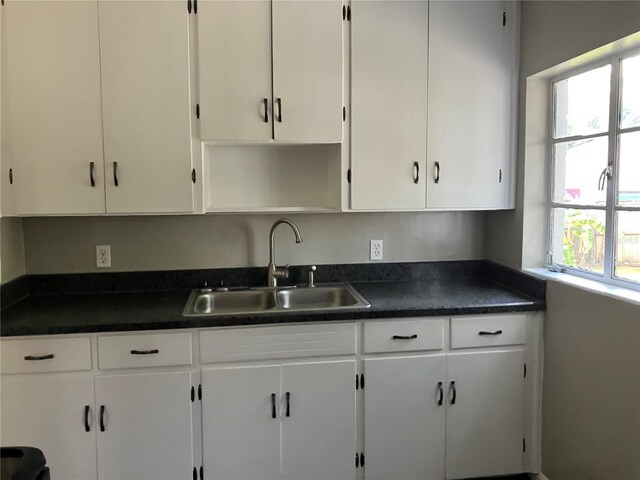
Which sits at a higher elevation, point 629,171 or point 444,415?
point 629,171

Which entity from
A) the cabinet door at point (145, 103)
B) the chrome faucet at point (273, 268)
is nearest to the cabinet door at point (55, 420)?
the cabinet door at point (145, 103)

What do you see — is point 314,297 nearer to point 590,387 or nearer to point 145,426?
point 145,426

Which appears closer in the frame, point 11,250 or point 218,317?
point 218,317

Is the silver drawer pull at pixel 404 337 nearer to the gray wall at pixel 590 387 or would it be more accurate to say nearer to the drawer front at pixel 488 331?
the drawer front at pixel 488 331

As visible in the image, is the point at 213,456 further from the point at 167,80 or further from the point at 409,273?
the point at 167,80

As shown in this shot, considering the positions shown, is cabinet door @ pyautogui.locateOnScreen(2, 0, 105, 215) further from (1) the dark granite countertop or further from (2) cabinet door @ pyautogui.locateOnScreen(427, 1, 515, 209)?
(2) cabinet door @ pyautogui.locateOnScreen(427, 1, 515, 209)

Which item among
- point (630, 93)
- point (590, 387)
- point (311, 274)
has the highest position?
point (630, 93)

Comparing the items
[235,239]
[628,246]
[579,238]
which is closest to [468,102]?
[579,238]

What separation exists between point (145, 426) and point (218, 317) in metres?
0.54

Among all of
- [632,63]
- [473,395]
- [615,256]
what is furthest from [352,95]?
[473,395]

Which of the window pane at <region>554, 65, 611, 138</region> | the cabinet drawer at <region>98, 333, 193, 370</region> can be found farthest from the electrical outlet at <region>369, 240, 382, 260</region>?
the cabinet drawer at <region>98, 333, 193, 370</region>

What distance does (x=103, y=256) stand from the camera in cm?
254

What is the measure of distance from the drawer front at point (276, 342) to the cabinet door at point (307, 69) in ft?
2.93

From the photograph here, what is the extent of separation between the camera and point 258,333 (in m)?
2.09
